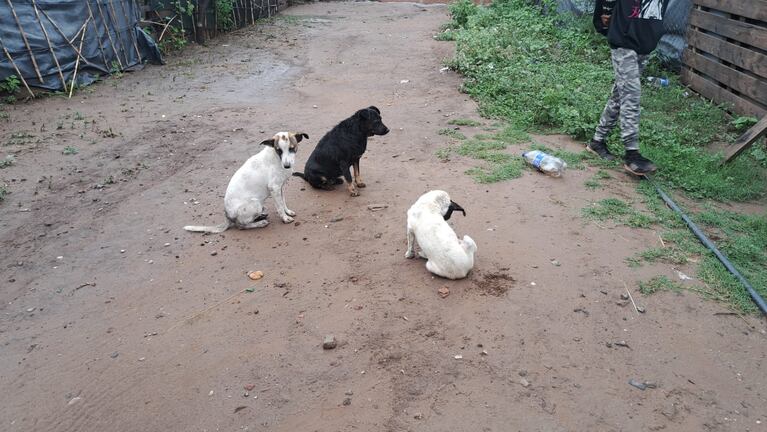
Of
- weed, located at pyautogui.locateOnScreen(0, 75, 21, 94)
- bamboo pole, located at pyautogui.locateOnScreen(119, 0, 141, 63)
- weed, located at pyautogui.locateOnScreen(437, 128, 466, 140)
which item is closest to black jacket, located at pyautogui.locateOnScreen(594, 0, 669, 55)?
weed, located at pyautogui.locateOnScreen(437, 128, 466, 140)

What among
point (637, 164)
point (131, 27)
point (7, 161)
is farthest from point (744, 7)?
point (131, 27)

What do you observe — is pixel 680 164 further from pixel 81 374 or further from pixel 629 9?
pixel 81 374

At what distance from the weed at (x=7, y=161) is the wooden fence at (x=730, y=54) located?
1056 cm

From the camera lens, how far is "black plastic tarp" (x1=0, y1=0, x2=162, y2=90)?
934 centimetres

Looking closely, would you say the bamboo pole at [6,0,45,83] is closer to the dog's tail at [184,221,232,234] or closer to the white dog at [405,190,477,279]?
the dog's tail at [184,221,232,234]

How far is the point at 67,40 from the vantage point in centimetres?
1015

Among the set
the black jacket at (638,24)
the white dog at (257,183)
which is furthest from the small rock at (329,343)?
the black jacket at (638,24)

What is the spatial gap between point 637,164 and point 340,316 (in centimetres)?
408

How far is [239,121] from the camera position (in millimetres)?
8516

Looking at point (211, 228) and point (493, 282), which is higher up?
point (493, 282)

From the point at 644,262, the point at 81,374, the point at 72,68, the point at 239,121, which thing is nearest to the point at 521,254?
the point at 644,262

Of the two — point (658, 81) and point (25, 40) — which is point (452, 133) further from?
point (25, 40)

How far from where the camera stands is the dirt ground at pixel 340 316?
125 inches

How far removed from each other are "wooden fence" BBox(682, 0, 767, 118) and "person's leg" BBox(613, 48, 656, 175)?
2.85 m
